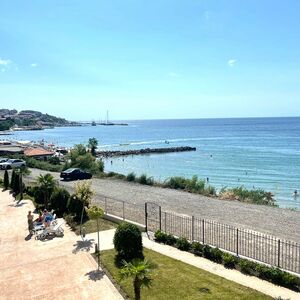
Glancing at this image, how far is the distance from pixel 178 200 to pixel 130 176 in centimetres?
1159

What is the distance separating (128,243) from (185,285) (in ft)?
10.1

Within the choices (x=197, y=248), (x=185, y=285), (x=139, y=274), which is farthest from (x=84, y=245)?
(x=139, y=274)

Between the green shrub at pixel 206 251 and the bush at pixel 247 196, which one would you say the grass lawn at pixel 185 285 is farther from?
the bush at pixel 247 196

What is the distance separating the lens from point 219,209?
23344mm

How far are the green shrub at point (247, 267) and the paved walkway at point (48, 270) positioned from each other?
14.6 feet

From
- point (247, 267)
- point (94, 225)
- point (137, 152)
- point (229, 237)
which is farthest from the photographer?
point (137, 152)

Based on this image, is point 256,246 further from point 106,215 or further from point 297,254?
point 106,215

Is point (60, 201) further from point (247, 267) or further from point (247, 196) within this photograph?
point (247, 196)

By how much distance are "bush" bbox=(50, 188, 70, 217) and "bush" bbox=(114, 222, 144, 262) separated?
8.36m

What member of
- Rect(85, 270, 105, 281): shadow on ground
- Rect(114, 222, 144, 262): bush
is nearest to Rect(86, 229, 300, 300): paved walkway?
Rect(114, 222, 144, 262): bush

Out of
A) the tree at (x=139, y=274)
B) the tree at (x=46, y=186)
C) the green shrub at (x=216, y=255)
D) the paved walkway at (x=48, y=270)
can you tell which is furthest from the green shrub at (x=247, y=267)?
the tree at (x=46, y=186)

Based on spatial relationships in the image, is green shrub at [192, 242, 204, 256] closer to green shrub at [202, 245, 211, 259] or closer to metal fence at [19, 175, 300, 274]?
green shrub at [202, 245, 211, 259]

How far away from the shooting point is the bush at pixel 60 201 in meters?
22.0

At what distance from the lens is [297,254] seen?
46.7ft
